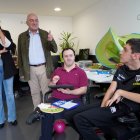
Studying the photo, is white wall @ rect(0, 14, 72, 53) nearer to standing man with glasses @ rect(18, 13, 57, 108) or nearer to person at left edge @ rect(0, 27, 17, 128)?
standing man with glasses @ rect(18, 13, 57, 108)

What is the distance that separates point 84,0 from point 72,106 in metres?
3.56

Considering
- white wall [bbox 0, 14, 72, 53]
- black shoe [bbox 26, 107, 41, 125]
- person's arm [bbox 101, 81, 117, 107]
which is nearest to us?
black shoe [bbox 26, 107, 41, 125]

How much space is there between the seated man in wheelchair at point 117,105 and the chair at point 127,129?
0.24 ft

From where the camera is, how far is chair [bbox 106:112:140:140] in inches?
58.6

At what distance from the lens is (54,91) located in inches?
96.5

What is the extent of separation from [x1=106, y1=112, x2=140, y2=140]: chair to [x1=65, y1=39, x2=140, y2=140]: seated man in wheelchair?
0.24 feet

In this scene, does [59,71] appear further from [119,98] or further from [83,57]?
[83,57]

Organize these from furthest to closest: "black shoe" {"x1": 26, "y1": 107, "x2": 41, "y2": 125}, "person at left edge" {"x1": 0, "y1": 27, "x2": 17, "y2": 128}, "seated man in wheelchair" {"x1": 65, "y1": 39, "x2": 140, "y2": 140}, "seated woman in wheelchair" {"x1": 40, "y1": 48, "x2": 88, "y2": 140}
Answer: "person at left edge" {"x1": 0, "y1": 27, "x2": 17, "y2": 128} < "seated woman in wheelchair" {"x1": 40, "y1": 48, "x2": 88, "y2": 140} < "black shoe" {"x1": 26, "y1": 107, "x2": 41, "y2": 125} < "seated man in wheelchair" {"x1": 65, "y1": 39, "x2": 140, "y2": 140}

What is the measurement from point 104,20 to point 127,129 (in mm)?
3743

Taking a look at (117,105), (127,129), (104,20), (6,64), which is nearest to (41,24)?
(104,20)

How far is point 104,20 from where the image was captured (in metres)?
4.88

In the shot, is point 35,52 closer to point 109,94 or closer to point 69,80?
point 69,80

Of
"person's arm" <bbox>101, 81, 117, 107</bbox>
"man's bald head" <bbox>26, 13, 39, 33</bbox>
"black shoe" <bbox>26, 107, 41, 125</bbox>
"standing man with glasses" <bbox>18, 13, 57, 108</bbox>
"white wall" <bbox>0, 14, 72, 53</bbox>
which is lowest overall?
"black shoe" <bbox>26, 107, 41, 125</bbox>

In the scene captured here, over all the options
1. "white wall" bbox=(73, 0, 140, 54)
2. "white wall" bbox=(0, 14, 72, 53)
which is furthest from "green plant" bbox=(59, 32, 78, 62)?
"white wall" bbox=(73, 0, 140, 54)
